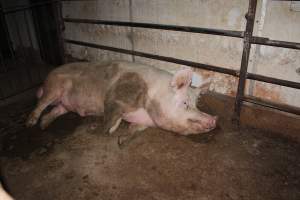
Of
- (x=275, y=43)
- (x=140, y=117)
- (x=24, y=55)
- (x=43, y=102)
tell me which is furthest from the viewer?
(x=24, y=55)

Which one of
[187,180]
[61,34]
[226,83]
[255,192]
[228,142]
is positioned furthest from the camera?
[61,34]

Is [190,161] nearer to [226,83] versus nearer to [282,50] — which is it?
[226,83]

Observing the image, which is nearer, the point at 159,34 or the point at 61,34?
the point at 159,34

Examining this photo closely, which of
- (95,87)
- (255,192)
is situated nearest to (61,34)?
(95,87)

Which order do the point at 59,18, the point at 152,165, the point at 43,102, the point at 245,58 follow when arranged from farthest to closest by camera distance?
1. the point at 59,18
2. the point at 43,102
3. the point at 245,58
4. the point at 152,165

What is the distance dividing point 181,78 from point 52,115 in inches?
84.9

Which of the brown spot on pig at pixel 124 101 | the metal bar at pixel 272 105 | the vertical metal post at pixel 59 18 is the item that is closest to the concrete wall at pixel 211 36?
the metal bar at pixel 272 105

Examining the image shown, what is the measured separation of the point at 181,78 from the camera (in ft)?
10.7

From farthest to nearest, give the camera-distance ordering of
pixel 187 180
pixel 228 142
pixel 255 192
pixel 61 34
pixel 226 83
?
pixel 61 34
pixel 226 83
pixel 228 142
pixel 187 180
pixel 255 192

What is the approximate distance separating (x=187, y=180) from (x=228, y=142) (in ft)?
3.00

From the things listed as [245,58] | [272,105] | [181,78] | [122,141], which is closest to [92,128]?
[122,141]

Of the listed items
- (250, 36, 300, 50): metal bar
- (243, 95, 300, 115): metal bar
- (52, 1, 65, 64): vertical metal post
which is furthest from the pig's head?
(52, 1, 65, 64): vertical metal post

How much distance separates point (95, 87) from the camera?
3.84 m

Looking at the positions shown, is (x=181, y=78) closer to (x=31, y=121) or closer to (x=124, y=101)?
(x=124, y=101)
